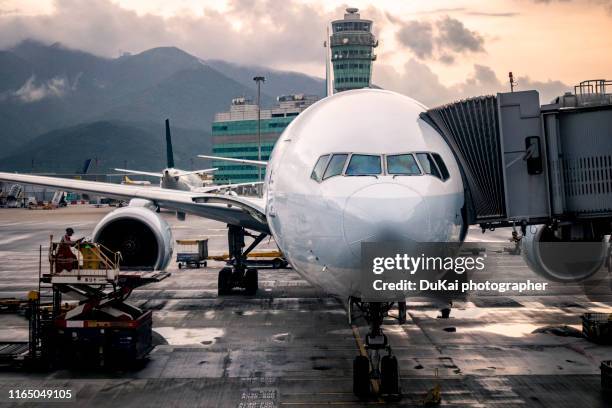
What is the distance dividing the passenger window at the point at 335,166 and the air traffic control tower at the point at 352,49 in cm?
15816

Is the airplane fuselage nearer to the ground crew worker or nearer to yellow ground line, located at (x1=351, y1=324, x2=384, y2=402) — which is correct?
yellow ground line, located at (x1=351, y1=324, x2=384, y2=402)

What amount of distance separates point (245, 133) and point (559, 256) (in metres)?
162

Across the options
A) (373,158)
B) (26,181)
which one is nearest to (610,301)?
(373,158)

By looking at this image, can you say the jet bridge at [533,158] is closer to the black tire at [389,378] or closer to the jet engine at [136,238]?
the black tire at [389,378]

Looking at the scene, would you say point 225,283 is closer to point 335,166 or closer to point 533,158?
point 533,158

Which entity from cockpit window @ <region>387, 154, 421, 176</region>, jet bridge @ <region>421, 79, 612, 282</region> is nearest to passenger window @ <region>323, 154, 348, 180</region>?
cockpit window @ <region>387, 154, 421, 176</region>

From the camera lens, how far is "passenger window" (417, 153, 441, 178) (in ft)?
38.9

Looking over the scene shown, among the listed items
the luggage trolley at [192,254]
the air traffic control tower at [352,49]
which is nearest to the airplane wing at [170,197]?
the luggage trolley at [192,254]

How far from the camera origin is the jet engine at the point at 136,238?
862 inches

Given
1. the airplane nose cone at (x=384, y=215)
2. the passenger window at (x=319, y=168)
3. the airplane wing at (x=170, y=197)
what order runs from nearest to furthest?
the airplane nose cone at (x=384, y=215) < the passenger window at (x=319, y=168) < the airplane wing at (x=170, y=197)

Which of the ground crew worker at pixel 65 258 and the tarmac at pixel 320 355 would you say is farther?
the ground crew worker at pixel 65 258

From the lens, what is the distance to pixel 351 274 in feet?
37.7

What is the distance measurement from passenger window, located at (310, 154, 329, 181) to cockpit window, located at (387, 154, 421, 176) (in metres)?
1.11

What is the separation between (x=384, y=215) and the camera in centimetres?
1064
